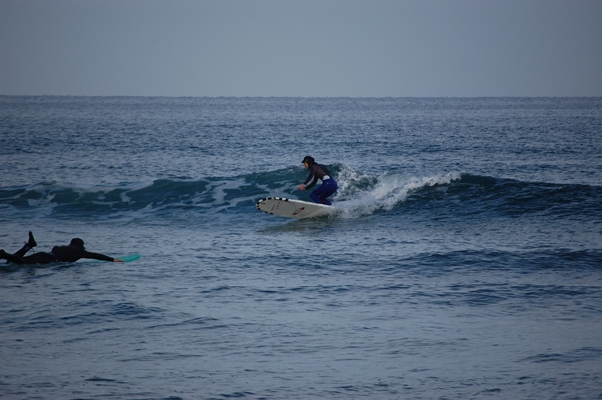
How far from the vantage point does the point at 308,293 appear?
13.9 m

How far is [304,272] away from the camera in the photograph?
15.7 m

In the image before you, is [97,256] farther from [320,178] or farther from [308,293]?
[320,178]

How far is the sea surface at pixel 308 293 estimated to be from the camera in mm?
9633

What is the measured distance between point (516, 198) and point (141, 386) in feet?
60.4

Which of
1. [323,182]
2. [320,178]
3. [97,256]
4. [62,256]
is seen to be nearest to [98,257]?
[97,256]

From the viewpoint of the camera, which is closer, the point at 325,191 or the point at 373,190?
the point at 325,191

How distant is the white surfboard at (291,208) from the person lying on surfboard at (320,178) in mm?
321

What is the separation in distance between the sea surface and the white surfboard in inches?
11.2

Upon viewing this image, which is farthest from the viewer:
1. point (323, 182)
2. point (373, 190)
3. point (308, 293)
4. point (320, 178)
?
point (373, 190)

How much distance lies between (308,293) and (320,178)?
27.7ft

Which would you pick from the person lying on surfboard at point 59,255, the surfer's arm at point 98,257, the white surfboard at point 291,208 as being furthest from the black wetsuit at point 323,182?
the person lying on surfboard at point 59,255

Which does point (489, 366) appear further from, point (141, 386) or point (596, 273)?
point (596, 273)

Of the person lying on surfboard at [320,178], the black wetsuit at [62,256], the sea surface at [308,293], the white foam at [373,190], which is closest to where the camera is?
the sea surface at [308,293]

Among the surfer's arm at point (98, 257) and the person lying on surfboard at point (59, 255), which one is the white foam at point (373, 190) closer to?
the surfer's arm at point (98, 257)
